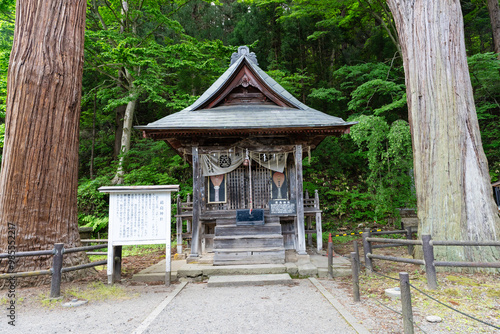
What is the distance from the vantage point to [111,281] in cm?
571

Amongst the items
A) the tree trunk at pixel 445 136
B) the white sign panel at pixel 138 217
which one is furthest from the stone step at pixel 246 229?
the tree trunk at pixel 445 136

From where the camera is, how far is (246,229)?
7.79 metres

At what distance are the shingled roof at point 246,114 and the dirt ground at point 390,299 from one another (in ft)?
12.5

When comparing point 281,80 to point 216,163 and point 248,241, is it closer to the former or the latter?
point 216,163

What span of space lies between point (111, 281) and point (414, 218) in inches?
500

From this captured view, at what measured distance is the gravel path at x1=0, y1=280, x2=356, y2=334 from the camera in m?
3.78

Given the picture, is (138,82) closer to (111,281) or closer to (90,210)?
(90,210)

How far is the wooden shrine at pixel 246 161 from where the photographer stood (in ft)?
24.2

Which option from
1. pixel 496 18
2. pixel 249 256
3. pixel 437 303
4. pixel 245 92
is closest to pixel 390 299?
pixel 437 303

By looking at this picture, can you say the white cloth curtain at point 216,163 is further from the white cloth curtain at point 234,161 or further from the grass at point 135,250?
the grass at point 135,250

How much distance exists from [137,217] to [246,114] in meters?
4.34

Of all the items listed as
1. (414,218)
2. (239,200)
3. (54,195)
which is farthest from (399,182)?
(54,195)

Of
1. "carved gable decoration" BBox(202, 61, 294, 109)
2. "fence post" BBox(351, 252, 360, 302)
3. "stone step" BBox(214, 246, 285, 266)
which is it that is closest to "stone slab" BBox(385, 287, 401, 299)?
"fence post" BBox(351, 252, 360, 302)

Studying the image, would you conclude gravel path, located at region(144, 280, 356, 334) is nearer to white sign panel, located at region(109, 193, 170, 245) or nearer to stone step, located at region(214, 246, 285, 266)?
stone step, located at region(214, 246, 285, 266)
